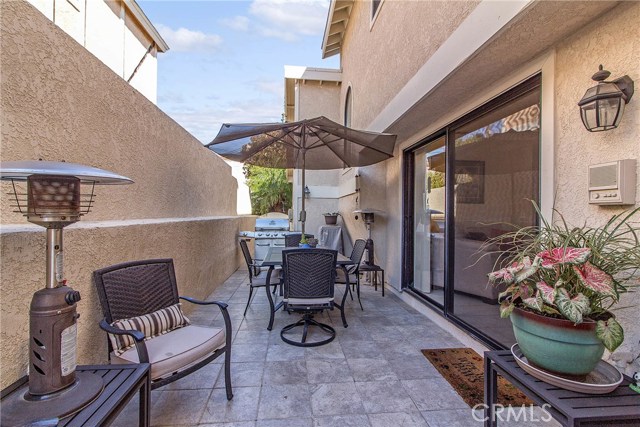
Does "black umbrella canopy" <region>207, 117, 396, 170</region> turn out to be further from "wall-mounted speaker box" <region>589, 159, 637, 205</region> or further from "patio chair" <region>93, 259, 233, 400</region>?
"wall-mounted speaker box" <region>589, 159, 637, 205</region>

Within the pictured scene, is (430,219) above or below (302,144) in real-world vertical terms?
below

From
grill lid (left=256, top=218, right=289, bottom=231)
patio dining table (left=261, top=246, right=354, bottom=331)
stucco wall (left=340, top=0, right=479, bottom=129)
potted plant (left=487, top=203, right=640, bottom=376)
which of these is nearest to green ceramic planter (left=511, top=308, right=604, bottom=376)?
potted plant (left=487, top=203, right=640, bottom=376)

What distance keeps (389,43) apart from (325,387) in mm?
5427

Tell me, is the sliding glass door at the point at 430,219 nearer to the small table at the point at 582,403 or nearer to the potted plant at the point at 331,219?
the small table at the point at 582,403

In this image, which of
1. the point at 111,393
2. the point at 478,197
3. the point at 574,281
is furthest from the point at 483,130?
the point at 111,393

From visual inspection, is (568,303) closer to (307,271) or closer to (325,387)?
(325,387)

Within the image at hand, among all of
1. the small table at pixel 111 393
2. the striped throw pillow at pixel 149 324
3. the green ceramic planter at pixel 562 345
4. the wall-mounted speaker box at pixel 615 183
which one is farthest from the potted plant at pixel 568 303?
the striped throw pillow at pixel 149 324

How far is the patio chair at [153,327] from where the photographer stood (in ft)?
6.71

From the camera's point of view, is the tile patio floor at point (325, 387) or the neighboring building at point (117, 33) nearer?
the tile patio floor at point (325, 387)

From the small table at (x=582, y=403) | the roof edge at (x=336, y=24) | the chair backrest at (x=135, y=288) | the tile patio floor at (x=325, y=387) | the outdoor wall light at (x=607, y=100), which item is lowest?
the tile patio floor at (x=325, y=387)

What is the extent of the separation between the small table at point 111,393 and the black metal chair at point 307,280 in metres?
1.82

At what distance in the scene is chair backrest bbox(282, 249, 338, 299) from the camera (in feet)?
11.3

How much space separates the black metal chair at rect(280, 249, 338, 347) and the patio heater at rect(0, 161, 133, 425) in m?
2.11

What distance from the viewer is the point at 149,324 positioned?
7.73 ft
